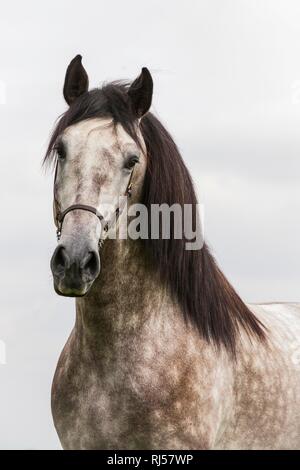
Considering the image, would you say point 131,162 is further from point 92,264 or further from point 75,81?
point 75,81

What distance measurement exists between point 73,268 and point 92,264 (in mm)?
176

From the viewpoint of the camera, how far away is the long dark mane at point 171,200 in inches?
285

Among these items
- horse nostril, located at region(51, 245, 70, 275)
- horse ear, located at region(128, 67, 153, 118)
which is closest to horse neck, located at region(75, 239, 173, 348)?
horse nostril, located at region(51, 245, 70, 275)

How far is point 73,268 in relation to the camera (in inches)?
245

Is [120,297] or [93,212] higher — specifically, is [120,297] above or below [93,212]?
below

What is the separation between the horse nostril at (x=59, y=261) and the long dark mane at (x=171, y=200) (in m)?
1.21

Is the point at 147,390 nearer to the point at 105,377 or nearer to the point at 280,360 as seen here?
the point at 105,377

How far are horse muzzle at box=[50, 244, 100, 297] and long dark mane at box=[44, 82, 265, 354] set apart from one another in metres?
1.09

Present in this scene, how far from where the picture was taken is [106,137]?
6.84m

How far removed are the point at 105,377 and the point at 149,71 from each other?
265 cm

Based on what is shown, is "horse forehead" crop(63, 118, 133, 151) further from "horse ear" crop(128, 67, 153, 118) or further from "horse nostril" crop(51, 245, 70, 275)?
"horse nostril" crop(51, 245, 70, 275)

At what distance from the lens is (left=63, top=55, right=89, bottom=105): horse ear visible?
24.5 ft

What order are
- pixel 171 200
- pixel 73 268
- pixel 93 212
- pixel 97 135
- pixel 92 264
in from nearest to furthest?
pixel 73 268 < pixel 92 264 < pixel 93 212 < pixel 97 135 < pixel 171 200

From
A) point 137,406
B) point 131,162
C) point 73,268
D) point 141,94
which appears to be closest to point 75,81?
point 141,94
